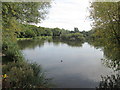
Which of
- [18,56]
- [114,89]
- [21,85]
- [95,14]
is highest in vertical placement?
[95,14]

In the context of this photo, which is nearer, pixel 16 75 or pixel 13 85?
pixel 13 85

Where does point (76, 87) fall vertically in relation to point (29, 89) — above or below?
below

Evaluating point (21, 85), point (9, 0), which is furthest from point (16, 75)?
point (9, 0)

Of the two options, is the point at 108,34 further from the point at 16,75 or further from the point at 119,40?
the point at 16,75

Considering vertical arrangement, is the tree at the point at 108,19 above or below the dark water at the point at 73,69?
above

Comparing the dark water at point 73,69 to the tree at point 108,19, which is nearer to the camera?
the tree at point 108,19

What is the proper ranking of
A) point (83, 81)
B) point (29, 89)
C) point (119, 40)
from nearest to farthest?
point (29, 89) → point (119, 40) → point (83, 81)

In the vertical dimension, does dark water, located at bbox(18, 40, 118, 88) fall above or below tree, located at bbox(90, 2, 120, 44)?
below

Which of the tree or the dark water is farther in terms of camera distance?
the dark water

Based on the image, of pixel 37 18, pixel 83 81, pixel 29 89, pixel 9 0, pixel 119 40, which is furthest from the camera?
pixel 83 81

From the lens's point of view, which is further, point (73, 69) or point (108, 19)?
point (73, 69)

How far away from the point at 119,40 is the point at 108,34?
538mm

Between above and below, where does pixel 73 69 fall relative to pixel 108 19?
below

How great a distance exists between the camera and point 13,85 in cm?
479
